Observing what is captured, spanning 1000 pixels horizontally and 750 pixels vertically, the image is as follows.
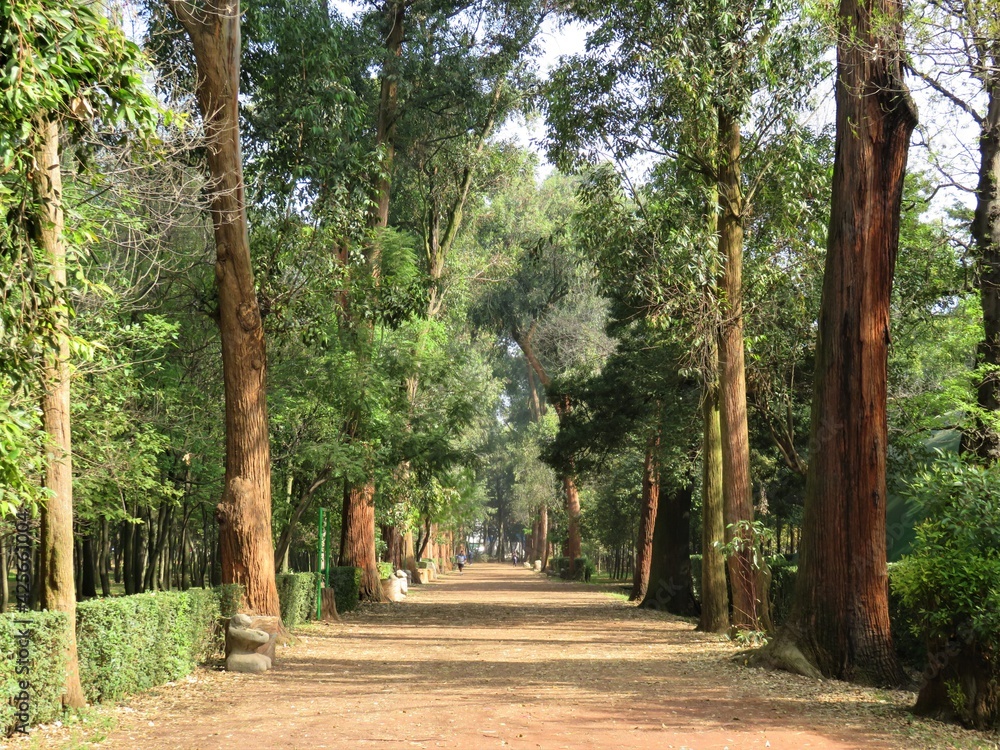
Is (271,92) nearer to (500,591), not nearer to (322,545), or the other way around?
(322,545)

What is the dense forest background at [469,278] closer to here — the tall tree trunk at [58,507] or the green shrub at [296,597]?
the tall tree trunk at [58,507]

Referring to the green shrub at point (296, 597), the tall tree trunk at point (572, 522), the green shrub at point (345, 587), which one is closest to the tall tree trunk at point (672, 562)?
the green shrub at point (345, 587)

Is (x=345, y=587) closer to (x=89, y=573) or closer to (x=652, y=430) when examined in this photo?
(x=89, y=573)

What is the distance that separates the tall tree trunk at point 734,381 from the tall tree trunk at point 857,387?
4433 millimetres

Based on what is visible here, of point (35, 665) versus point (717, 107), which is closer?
point (35, 665)

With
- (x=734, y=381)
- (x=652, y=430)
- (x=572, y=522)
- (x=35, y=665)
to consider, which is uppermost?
(x=734, y=381)

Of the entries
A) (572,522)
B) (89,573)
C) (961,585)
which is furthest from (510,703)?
(572,522)

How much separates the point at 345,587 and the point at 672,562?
8436 millimetres

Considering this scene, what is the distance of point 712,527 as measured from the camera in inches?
701

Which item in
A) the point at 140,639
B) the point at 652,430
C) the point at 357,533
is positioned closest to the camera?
the point at 140,639

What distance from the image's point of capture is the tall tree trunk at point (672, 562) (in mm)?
25406

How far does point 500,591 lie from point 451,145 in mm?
18259

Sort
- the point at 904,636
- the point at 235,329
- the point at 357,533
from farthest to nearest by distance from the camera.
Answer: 1. the point at 357,533
2. the point at 235,329
3. the point at 904,636

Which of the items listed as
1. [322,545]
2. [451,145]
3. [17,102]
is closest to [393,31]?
[451,145]
